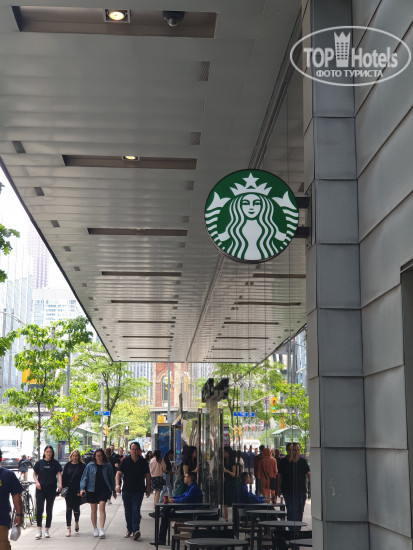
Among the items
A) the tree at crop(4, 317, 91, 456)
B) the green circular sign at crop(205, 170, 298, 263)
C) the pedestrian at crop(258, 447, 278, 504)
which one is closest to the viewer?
the green circular sign at crop(205, 170, 298, 263)

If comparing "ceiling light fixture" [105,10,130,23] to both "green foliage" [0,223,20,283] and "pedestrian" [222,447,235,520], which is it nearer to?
"green foliage" [0,223,20,283]

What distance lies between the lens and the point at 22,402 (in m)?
23.5

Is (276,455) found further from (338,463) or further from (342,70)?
(342,70)

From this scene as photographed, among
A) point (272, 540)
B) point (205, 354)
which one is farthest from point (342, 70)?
point (205, 354)

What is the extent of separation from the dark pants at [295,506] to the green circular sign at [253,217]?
2.31 m

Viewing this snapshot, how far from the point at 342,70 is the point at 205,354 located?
53.3 ft

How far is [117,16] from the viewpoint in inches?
311

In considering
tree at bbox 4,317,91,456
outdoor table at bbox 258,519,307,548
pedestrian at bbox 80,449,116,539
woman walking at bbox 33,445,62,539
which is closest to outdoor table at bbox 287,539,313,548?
outdoor table at bbox 258,519,307,548

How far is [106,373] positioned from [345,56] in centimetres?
5465

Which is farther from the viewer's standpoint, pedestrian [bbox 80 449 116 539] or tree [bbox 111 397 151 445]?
tree [bbox 111 397 151 445]

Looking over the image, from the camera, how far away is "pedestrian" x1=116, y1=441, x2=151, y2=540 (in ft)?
52.2

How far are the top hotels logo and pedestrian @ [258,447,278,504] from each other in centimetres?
439

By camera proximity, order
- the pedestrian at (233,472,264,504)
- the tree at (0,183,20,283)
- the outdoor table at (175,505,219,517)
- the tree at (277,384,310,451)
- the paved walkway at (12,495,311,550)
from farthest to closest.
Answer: the paved walkway at (12,495,311,550), the tree at (0,183,20,283), the outdoor table at (175,505,219,517), the pedestrian at (233,472,264,504), the tree at (277,384,310,451)

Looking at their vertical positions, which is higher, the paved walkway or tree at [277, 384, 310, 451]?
tree at [277, 384, 310, 451]
